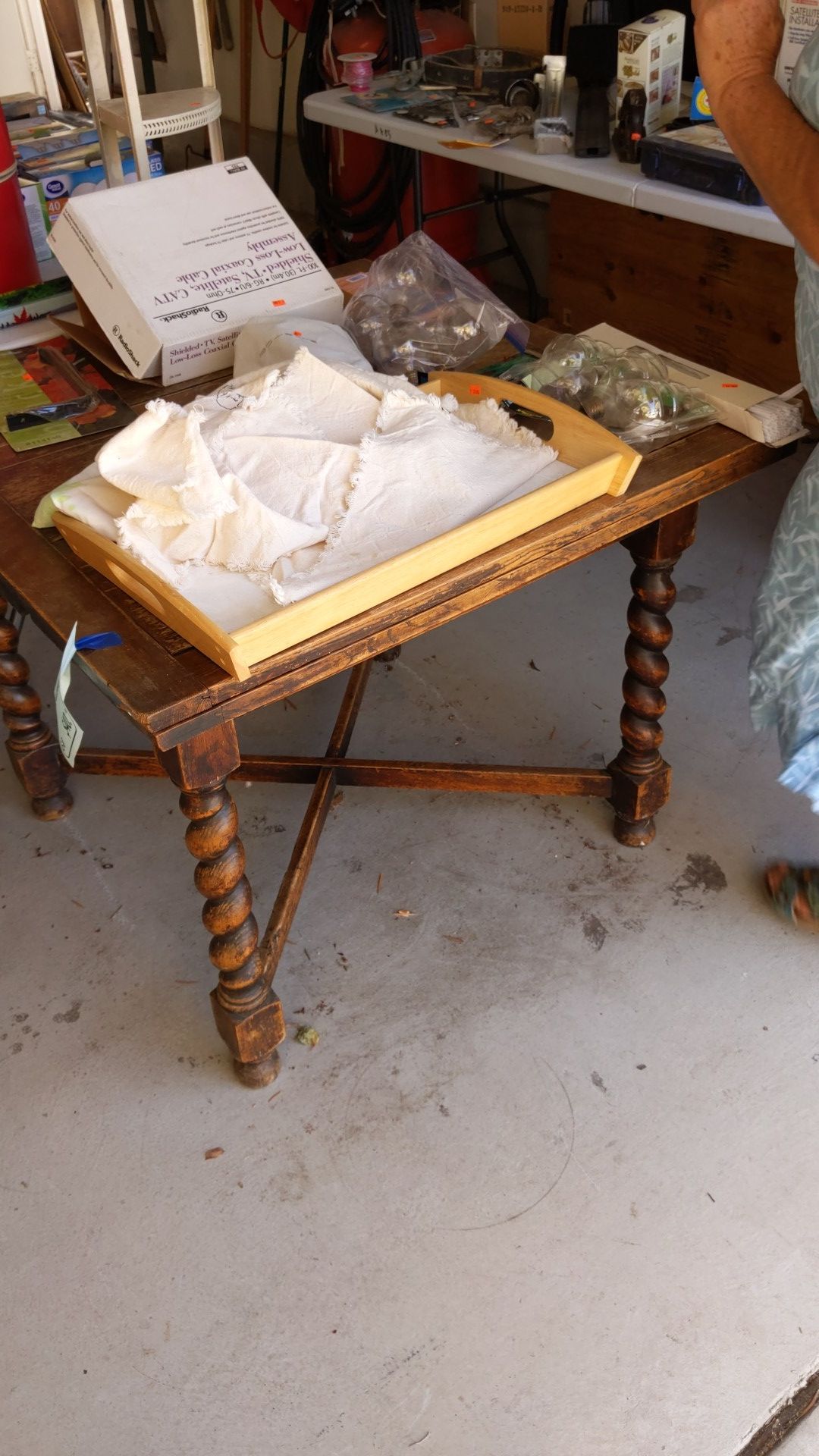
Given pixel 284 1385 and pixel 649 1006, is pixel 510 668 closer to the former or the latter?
pixel 649 1006

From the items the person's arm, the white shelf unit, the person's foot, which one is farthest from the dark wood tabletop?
the white shelf unit

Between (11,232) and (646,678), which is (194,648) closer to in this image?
(646,678)

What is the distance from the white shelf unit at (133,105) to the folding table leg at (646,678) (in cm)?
140

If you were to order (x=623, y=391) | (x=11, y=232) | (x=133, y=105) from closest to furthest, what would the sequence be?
(x=623, y=391) → (x=133, y=105) → (x=11, y=232)

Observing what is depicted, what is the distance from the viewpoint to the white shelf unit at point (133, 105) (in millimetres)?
2340

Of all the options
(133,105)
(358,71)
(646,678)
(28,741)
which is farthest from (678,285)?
(28,741)

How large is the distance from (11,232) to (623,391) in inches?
60.8

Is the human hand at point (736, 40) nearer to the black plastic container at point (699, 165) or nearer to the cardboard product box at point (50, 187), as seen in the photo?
the black plastic container at point (699, 165)

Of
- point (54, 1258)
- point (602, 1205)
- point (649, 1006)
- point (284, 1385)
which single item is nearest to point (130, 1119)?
point (54, 1258)

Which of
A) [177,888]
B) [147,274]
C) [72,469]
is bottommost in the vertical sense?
[177,888]

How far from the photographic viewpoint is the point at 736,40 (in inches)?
55.6

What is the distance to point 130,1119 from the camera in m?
1.69

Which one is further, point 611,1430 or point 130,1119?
point 130,1119

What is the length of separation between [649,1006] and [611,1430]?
61cm
